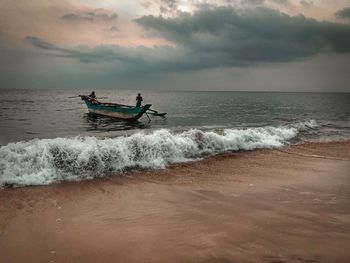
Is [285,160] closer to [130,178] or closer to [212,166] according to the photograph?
[212,166]

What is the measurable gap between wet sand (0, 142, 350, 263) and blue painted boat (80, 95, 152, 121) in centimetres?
1814

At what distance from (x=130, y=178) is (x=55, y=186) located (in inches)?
79.1

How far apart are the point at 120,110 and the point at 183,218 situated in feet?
76.4

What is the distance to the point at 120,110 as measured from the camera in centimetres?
2841

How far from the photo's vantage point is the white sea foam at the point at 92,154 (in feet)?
28.5

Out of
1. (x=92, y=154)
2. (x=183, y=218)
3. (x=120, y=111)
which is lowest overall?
(x=183, y=218)

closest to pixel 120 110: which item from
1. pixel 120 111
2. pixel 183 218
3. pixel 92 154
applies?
pixel 120 111

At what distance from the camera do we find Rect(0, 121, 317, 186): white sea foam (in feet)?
28.5

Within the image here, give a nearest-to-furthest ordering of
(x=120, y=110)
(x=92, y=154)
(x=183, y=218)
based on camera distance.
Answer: (x=183, y=218), (x=92, y=154), (x=120, y=110)

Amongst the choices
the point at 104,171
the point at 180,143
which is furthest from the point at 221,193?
the point at 180,143

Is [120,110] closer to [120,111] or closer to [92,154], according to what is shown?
[120,111]

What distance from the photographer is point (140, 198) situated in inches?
282

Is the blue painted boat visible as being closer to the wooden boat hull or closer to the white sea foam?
the wooden boat hull

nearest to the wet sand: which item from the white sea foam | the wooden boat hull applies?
the white sea foam
